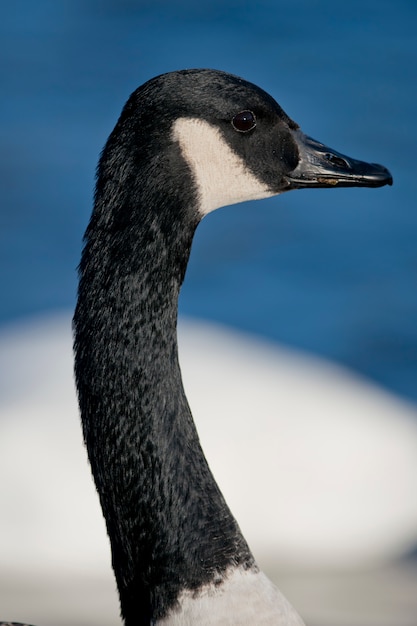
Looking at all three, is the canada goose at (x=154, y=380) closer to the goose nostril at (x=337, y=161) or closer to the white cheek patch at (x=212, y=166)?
the white cheek patch at (x=212, y=166)

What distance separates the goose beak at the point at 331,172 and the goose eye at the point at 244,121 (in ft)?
0.46

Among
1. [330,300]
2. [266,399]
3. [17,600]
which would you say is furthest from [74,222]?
[17,600]

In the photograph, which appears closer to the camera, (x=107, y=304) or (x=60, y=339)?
(x=107, y=304)

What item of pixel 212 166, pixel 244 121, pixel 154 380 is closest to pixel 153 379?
pixel 154 380

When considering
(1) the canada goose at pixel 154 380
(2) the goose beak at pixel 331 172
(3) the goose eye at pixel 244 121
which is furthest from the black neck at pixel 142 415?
(2) the goose beak at pixel 331 172

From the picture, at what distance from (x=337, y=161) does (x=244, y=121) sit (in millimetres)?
246

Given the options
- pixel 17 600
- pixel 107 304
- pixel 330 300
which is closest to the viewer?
pixel 107 304

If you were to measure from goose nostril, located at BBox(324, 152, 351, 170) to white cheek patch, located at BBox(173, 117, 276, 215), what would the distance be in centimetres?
15

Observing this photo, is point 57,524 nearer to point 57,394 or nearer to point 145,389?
point 57,394

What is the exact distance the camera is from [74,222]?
7.69 metres

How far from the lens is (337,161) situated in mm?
2525

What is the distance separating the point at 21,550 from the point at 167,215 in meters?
2.36

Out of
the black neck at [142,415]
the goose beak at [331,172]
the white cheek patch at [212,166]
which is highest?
the goose beak at [331,172]

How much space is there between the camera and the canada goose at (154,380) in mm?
2242
